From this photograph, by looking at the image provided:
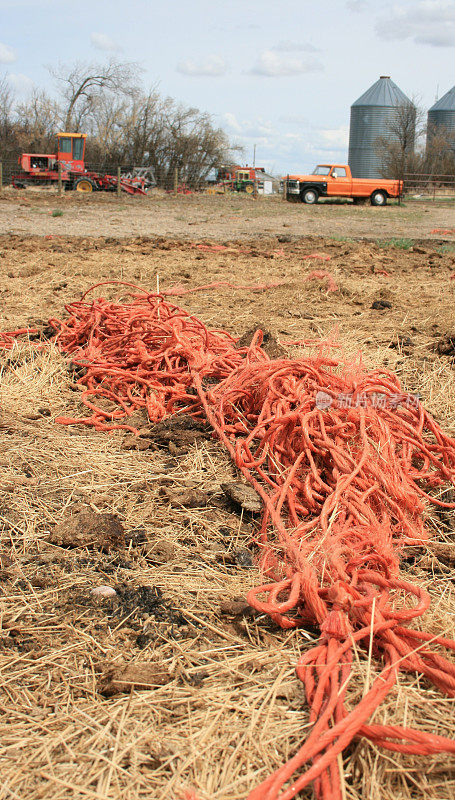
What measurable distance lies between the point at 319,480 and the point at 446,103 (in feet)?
164

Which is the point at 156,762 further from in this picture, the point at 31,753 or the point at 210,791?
the point at 31,753

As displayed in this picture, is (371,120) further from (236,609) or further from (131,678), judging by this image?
(131,678)

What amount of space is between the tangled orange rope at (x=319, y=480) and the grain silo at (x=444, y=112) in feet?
154

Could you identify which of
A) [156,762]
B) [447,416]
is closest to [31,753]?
[156,762]

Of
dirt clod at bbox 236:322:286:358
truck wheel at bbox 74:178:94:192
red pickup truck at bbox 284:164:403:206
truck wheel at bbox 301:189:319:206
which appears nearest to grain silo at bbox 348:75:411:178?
red pickup truck at bbox 284:164:403:206

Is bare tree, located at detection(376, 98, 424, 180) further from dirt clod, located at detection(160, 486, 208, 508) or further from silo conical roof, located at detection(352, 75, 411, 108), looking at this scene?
dirt clod, located at detection(160, 486, 208, 508)

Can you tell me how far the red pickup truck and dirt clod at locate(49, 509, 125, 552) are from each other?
25788 millimetres

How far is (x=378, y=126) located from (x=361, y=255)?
141 feet

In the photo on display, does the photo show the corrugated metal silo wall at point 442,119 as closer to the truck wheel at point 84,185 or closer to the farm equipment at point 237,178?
the farm equipment at point 237,178

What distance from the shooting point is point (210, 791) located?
154 centimetres

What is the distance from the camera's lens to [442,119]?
45656 millimetres

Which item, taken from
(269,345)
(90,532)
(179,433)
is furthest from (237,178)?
(90,532)

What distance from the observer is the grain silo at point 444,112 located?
4503cm

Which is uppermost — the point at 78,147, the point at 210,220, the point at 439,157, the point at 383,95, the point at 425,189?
the point at 383,95
